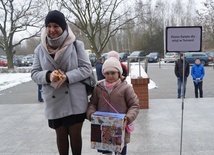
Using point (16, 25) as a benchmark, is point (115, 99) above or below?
below

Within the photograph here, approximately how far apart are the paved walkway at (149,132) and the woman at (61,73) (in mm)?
1474

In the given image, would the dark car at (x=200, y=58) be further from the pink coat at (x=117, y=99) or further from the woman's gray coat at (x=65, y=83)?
the woman's gray coat at (x=65, y=83)

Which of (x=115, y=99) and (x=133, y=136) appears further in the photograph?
(x=133, y=136)

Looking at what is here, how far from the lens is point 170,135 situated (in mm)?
4227

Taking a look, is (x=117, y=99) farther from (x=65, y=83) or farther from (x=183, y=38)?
(x=183, y=38)

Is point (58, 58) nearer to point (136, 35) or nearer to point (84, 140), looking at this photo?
point (84, 140)

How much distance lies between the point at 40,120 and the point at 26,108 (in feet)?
5.21

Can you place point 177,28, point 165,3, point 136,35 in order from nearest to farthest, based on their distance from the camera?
1. point 177,28
2. point 136,35
3. point 165,3

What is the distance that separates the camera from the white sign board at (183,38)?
318cm

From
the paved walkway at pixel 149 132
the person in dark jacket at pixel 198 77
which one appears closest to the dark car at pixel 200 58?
the person in dark jacket at pixel 198 77

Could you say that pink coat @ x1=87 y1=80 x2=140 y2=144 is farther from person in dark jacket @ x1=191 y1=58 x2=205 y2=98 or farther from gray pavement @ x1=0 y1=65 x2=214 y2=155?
person in dark jacket @ x1=191 y1=58 x2=205 y2=98

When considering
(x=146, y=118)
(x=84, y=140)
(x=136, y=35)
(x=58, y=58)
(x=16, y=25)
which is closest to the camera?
(x=58, y=58)

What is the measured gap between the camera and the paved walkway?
3.72 m

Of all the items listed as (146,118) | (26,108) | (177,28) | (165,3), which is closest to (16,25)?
(26,108)
